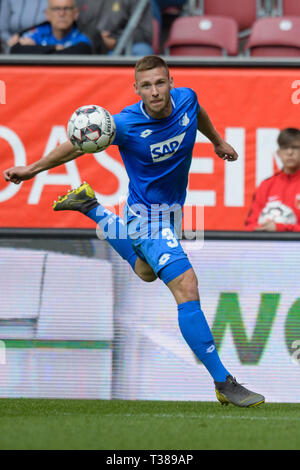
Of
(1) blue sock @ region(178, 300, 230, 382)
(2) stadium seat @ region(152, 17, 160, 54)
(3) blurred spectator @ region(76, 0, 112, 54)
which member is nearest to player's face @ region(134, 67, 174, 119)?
(1) blue sock @ region(178, 300, 230, 382)

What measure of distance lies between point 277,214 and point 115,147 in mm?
1601

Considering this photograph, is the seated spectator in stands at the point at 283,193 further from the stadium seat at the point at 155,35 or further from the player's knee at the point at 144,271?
the stadium seat at the point at 155,35

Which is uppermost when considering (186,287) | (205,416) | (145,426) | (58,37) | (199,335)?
(58,37)

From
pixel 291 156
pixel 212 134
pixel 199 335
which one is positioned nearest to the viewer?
pixel 199 335

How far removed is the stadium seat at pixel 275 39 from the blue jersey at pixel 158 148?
426 centimetres

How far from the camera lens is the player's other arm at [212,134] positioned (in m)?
5.88

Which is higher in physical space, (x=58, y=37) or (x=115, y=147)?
(x=58, y=37)

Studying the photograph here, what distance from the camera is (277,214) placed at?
24.6ft

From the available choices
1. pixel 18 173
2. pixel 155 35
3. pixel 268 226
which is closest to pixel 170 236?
pixel 18 173

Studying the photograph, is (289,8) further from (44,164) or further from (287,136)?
(44,164)

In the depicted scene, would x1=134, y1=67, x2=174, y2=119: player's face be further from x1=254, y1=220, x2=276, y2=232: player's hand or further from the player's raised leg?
x1=254, y1=220, x2=276, y2=232: player's hand

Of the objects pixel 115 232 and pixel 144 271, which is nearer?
pixel 144 271

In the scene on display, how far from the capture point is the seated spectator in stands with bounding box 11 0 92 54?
8562 millimetres

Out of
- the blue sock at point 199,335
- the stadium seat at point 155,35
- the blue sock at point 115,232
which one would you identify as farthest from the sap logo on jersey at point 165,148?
the stadium seat at point 155,35
